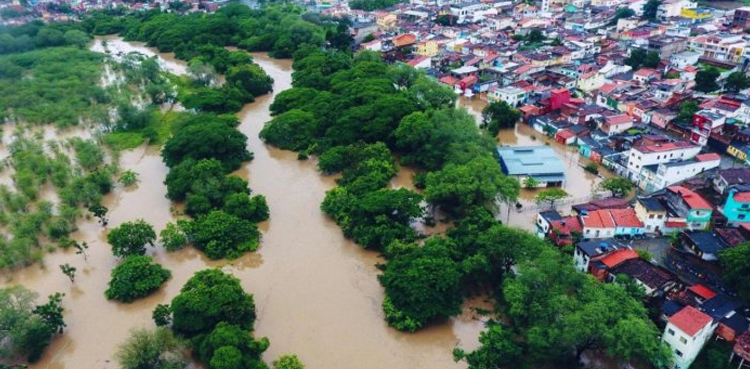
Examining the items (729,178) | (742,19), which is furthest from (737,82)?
(742,19)

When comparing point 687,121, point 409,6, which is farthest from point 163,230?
point 409,6

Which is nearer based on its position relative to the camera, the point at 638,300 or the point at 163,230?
the point at 638,300

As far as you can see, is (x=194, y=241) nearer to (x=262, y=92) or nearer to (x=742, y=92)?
(x=262, y=92)

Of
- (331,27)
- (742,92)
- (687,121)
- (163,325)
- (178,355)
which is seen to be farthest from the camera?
(331,27)

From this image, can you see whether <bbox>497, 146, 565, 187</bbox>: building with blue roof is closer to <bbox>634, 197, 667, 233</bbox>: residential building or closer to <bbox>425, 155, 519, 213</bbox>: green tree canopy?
<bbox>425, 155, 519, 213</bbox>: green tree canopy

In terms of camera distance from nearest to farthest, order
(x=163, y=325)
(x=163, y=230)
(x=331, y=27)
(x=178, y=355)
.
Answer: (x=178, y=355) → (x=163, y=325) → (x=163, y=230) → (x=331, y=27)

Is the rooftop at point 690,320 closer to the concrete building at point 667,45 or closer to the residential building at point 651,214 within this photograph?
the residential building at point 651,214

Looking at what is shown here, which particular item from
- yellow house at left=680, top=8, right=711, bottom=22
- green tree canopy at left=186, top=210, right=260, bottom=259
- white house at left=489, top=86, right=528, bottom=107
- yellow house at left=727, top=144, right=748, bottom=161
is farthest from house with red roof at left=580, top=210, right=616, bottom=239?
yellow house at left=680, top=8, right=711, bottom=22

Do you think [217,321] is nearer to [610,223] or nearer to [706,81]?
[610,223]
